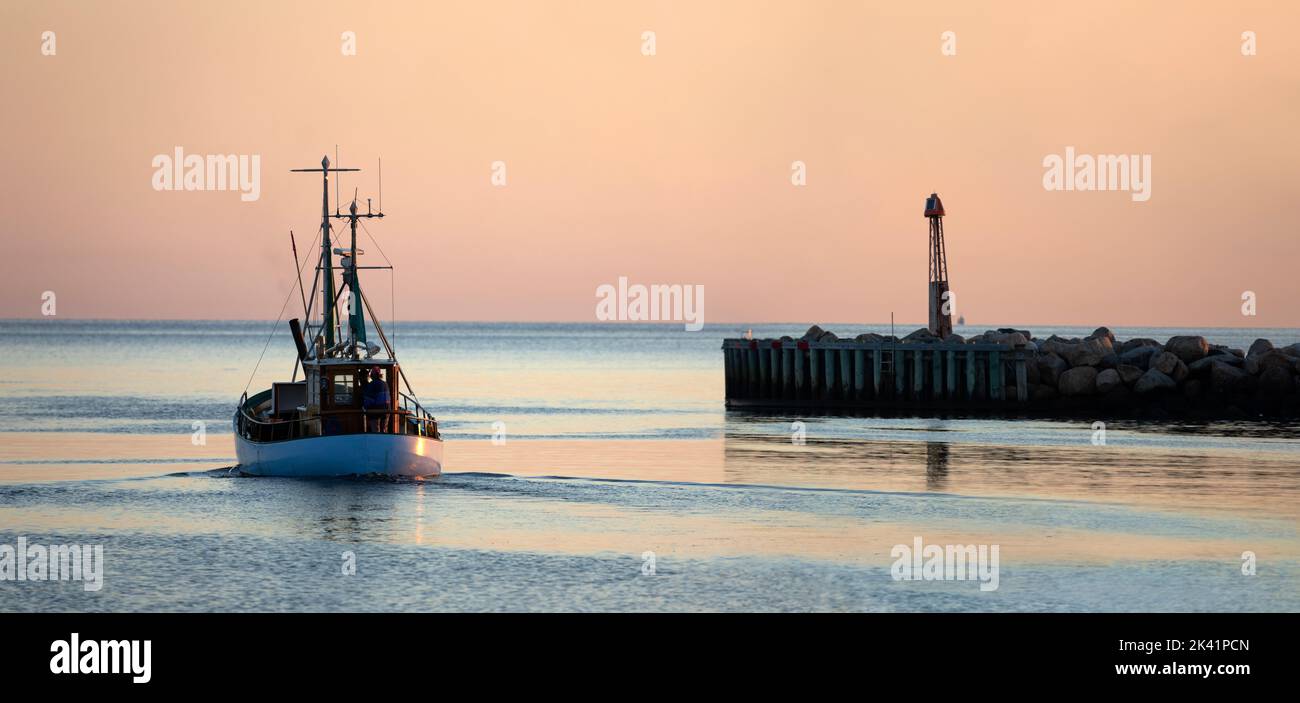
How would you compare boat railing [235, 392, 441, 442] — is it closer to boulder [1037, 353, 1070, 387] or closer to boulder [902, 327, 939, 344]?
boulder [902, 327, 939, 344]

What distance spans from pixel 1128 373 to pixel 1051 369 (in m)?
3.50

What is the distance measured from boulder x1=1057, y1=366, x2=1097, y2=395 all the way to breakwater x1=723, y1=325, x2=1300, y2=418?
0.05 meters

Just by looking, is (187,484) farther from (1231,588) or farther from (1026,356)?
(1026,356)

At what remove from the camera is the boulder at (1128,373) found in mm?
69812

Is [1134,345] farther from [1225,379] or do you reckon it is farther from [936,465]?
[936,465]

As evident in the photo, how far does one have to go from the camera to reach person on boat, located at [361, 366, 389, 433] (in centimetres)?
3953

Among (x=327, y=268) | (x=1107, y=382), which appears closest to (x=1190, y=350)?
(x=1107, y=382)

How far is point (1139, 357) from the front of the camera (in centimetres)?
7262

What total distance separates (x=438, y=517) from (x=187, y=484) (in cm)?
1068

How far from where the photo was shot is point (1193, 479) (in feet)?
137

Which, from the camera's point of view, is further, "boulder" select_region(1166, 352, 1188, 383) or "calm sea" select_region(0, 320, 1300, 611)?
"boulder" select_region(1166, 352, 1188, 383)

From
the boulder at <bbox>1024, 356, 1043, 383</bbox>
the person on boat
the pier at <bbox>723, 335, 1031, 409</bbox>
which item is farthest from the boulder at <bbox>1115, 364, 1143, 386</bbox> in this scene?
the person on boat
